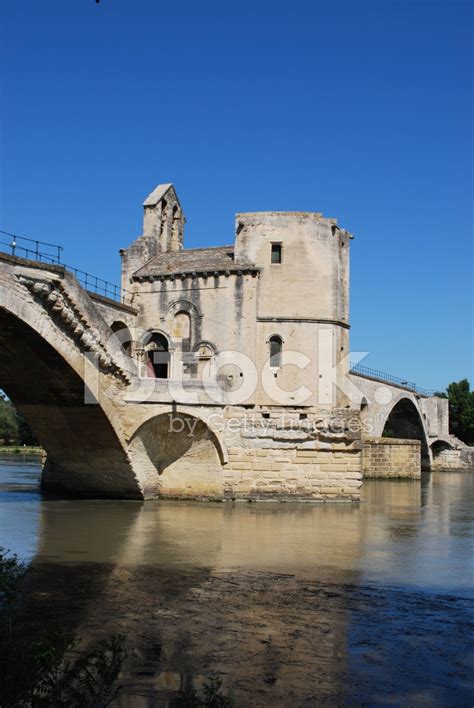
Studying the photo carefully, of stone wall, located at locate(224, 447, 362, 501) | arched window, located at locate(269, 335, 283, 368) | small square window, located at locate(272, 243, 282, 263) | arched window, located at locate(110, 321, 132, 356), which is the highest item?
small square window, located at locate(272, 243, 282, 263)

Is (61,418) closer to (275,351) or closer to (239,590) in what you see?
(275,351)

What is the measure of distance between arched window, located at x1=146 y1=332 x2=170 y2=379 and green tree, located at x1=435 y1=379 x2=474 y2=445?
151ft

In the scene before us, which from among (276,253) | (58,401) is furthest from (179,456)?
(276,253)

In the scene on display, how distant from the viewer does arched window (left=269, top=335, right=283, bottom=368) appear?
25375 mm

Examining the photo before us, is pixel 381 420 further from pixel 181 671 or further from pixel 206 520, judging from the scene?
pixel 181 671

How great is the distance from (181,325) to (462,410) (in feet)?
155

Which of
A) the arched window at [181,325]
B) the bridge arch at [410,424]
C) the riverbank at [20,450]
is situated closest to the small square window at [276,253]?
the arched window at [181,325]

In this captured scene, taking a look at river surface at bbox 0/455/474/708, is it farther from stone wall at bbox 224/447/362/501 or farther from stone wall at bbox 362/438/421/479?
stone wall at bbox 362/438/421/479

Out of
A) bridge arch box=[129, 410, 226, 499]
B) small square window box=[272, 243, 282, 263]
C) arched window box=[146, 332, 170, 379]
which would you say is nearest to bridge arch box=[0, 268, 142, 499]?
bridge arch box=[129, 410, 226, 499]

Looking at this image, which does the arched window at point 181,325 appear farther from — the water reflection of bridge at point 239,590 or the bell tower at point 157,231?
Answer: the water reflection of bridge at point 239,590

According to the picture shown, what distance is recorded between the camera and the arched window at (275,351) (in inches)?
999

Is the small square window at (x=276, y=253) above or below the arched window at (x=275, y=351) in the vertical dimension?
above

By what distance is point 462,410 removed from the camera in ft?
222

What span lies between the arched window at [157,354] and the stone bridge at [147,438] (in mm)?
5853
